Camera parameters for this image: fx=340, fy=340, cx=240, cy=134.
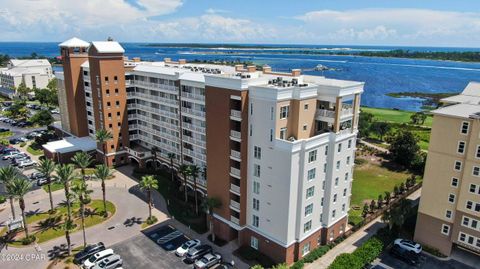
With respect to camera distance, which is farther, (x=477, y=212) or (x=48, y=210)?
(x=48, y=210)

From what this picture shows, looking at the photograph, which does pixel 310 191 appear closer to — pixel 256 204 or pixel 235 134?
pixel 256 204

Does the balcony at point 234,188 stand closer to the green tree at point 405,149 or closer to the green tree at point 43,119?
the green tree at point 405,149

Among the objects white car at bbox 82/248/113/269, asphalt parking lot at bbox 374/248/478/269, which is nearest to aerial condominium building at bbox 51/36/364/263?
asphalt parking lot at bbox 374/248/478/269

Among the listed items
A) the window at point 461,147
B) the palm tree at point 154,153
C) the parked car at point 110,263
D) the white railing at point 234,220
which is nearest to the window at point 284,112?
the white railing at point 234,220

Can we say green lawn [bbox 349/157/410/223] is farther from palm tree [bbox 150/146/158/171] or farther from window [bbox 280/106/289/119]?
palm tree [bbox 150/146/158/171]

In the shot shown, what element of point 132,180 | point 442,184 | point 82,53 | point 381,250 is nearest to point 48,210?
point 132,180

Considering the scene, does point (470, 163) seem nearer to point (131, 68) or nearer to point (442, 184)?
point (442, 184)
